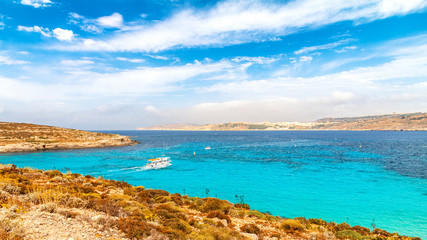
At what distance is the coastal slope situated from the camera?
6912cm

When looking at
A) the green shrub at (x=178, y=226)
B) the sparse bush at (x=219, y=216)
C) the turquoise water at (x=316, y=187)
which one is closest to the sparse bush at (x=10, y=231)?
the green shrub at (x=178, y=226)

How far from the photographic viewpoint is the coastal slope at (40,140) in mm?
69125

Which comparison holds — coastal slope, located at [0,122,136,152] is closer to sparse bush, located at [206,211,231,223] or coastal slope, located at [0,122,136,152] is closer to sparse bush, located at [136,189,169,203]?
sparse bush, located at [136,189,169,203]

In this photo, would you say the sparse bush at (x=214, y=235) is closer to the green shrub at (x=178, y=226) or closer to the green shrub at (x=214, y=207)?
the green shrub at (x=178, y=226)

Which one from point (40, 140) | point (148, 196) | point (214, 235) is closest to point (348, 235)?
point (214, 235)

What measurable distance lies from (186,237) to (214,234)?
1.39m

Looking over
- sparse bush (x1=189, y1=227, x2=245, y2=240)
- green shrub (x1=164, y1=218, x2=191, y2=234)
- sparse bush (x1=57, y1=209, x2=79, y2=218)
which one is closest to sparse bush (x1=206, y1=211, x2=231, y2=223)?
sparse bush (x1=189, y1=227, x2=245, y2=240)

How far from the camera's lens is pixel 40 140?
76438mm

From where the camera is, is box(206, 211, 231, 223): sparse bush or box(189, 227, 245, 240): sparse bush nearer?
box(189, 227, 245, 240): sparse bush

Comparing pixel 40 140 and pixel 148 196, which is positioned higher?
pixel 40 140

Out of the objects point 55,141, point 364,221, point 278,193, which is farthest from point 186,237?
point 55,141

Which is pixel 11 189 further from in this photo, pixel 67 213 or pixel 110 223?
pixel 110 223

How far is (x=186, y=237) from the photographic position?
960 centimetres

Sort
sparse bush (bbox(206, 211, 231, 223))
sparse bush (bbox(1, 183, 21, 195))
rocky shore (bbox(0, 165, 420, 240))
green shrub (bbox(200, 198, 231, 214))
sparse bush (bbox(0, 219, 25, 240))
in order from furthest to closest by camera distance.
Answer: green shrub (bbox(200, 198, 231, 214)), sparse bush (bbox(206, 211, 231, 223)), sparse bush (bbox(1, 183, 21, 195)), rocky shore (bbox(0, 165, 420, 240)), sparse bush (bbox(0, 219, 25, 240))
